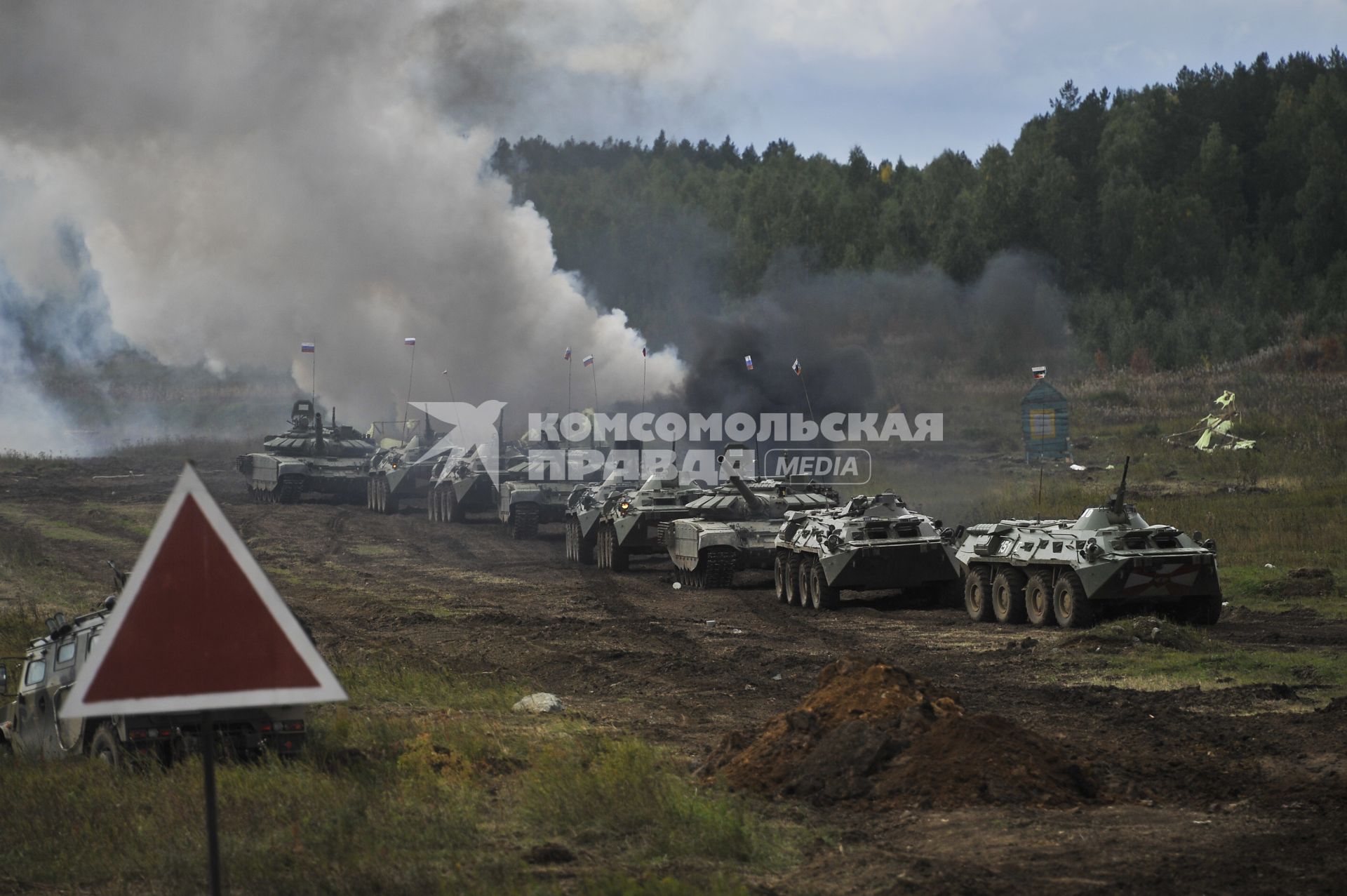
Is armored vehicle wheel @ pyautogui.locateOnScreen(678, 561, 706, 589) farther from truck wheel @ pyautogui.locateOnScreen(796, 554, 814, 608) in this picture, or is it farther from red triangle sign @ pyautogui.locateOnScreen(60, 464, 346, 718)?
red triangle sign @ pyautogui.locateOnScreen(60, 464, 346, 718)

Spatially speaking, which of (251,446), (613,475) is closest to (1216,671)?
(613,475)

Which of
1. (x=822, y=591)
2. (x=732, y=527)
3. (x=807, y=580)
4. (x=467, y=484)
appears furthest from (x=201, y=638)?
(x=467, y=484)

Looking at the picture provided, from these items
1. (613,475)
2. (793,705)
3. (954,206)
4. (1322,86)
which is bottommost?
(793,705)

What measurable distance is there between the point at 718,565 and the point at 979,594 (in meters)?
5.42

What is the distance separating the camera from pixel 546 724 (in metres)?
12.4

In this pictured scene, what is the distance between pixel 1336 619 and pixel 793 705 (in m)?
9.02

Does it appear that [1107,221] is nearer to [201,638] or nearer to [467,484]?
[467,484]

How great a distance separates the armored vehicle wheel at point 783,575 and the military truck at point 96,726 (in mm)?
13179

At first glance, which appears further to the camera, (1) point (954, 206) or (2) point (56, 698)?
(1) point (954, 206)

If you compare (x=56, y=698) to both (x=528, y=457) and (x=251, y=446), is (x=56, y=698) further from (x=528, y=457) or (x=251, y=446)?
(x=251, y=446)

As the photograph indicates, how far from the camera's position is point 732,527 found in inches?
978

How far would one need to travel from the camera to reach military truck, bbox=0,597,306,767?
10.0 meters

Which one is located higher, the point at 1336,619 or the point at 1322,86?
the point at 1322,86

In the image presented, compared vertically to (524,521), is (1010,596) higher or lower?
lower
